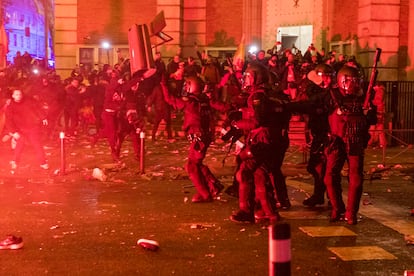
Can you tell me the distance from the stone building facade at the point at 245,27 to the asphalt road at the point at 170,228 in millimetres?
9492

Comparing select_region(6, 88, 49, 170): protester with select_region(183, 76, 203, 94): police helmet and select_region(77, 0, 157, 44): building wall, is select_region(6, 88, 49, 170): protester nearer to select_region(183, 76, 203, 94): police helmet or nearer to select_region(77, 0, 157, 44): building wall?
select_region(183, 76, 203, 94): police helmet

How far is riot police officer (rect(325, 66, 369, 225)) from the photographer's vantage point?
8534 mm

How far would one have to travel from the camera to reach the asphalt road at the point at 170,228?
22.5 ft

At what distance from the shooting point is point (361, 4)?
897 inches

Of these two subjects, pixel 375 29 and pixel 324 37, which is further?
pixel 324 37

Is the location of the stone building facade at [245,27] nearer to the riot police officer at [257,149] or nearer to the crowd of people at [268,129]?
the crowd of people at [268,129]

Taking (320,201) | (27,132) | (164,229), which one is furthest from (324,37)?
(164,229)

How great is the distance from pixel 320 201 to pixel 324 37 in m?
15.3

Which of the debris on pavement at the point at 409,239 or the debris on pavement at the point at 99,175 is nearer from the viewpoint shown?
the debris on pavement at the point at 409,239

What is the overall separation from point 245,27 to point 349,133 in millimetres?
17545

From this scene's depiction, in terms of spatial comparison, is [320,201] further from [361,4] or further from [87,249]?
[361,4]

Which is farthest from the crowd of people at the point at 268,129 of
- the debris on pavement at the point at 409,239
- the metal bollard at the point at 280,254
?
the metal bollard at the point at 280,254

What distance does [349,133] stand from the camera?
8.54 m

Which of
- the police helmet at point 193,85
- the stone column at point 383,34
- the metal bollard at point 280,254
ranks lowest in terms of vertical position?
the metal bollard at point 280,254
